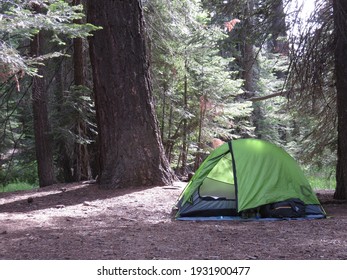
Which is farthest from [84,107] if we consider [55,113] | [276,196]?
[276,196]

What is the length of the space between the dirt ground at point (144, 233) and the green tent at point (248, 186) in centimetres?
34

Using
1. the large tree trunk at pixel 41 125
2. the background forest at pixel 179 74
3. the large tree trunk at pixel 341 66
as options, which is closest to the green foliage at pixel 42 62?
the background forest at pixel 179 74

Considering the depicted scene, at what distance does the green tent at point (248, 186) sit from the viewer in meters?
6.39

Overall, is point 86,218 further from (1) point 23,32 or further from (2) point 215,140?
(2) point 215,140

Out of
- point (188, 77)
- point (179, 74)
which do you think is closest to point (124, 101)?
point (179, 74)

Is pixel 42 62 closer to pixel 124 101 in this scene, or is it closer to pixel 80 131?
pixel 80 131

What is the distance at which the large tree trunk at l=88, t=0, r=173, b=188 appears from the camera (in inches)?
343

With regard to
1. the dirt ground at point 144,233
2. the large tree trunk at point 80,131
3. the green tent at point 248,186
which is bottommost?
the dirt ground at point 144,233

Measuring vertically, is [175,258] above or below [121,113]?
below

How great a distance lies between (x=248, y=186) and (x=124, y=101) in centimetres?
355

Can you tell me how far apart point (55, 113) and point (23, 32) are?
5.49 metres

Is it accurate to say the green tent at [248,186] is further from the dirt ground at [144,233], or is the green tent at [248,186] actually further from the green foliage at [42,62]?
the green foliage at [42,62]

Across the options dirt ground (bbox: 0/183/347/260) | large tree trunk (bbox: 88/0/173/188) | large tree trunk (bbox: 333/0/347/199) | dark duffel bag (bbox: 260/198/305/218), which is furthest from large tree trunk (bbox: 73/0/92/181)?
large tree trunk (bbox: 333/0/347/199)

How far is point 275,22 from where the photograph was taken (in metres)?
7.38
